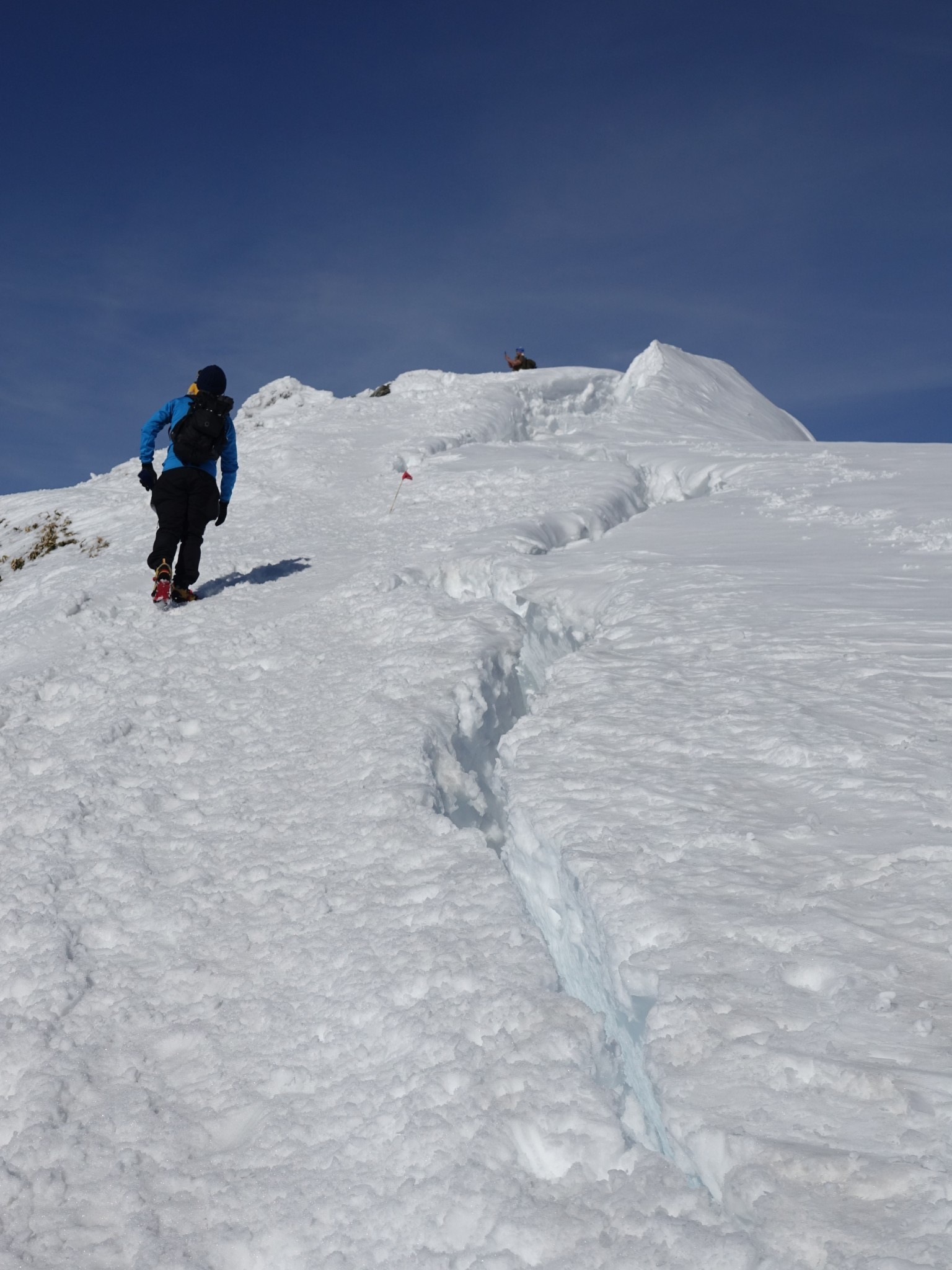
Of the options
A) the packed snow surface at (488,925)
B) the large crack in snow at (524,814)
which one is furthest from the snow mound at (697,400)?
the packed snow surface at (488,925)

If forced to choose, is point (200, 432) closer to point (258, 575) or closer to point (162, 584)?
point (162, 584)

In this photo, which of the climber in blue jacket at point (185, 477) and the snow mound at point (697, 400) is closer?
the climber in blue jacket at point (185, 477)

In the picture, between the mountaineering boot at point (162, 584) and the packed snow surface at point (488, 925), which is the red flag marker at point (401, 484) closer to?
the packed snow surface at point (488, 925)

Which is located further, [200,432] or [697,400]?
[697,400]

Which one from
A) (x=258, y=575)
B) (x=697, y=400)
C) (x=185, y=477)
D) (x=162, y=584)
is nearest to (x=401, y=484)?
(x=258, y=575)

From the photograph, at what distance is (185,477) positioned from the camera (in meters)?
7.95

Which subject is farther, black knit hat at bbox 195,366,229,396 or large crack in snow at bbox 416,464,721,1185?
black knit hat at bbox 195,366,229,396

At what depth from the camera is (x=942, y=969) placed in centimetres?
287

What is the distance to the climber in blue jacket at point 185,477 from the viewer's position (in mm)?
7844

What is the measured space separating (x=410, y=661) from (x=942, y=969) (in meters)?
3.85

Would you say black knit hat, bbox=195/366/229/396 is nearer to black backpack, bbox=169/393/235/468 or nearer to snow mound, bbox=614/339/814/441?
black backpack, bbox=169/393/235/468

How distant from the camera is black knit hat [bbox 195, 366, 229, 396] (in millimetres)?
7902

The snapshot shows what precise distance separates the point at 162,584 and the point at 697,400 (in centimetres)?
1820

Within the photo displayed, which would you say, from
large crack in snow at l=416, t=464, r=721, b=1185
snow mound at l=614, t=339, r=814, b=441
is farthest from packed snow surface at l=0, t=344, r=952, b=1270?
snow mound at l=614, t=339, r=814, b=441
